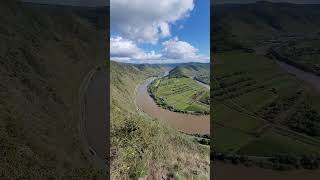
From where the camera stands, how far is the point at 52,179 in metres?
9.98

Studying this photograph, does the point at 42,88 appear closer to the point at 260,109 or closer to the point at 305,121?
the point at 260,109

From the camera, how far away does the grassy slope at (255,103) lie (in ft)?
59.7

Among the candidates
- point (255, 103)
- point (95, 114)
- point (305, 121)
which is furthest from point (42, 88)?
point (305, 121)

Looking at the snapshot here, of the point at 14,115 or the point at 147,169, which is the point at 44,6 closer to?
the point at 14,115

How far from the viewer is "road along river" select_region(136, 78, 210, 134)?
1588 centimetres

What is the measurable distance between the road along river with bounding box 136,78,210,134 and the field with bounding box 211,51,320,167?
1.97m

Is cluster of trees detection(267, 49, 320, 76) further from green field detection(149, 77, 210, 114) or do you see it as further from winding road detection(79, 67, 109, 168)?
winding road detection(79, 67, 109, 168)

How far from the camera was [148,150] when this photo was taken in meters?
14.0

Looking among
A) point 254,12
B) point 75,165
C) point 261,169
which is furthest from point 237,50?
point 75,165

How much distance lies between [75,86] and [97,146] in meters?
3.85

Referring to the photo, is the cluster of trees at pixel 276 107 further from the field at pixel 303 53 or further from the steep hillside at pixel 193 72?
the steep hillside at pixel 193 72

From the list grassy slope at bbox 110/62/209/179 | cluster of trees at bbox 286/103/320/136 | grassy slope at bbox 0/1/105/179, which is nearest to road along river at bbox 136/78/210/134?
grassy slope at bbox 110/62/209/179

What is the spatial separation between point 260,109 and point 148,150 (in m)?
8.76

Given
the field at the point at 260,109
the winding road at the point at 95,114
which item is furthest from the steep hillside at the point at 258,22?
the winding road at the point at 95,114
